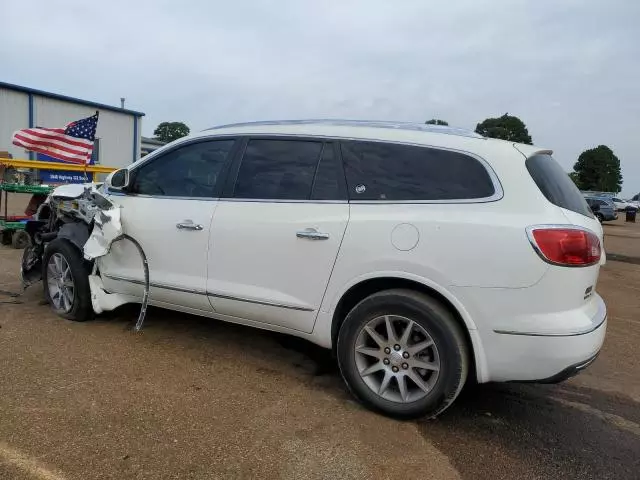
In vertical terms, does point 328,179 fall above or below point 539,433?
above

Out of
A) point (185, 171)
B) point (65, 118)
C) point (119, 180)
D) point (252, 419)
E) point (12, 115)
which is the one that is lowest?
point (252, 419)

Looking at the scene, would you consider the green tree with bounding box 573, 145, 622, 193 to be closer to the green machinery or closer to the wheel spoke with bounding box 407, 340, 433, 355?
the green machinery

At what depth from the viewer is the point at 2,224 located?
28.7 feet

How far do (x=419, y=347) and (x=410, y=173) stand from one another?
1061 mm

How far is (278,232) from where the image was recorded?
361cm

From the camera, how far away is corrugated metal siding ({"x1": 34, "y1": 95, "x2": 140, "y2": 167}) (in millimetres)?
27170

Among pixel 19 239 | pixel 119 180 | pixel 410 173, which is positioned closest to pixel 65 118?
pixel 19 239

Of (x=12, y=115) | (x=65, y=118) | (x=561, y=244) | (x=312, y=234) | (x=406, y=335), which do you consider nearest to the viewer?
(x=561, y=244)

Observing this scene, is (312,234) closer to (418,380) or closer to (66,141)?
(418,380)

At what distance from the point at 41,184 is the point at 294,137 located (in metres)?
7.46

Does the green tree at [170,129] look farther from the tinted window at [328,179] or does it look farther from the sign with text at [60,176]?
the tinted window at [328,179]

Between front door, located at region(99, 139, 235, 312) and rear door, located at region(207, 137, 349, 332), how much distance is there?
0.15m

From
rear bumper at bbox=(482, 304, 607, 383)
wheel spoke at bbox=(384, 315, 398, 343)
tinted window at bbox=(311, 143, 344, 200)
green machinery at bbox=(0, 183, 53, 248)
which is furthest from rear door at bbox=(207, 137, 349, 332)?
green machinery at bbox=(0, 183, 53, 248)

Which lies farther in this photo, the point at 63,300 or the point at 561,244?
the point at 63,300
